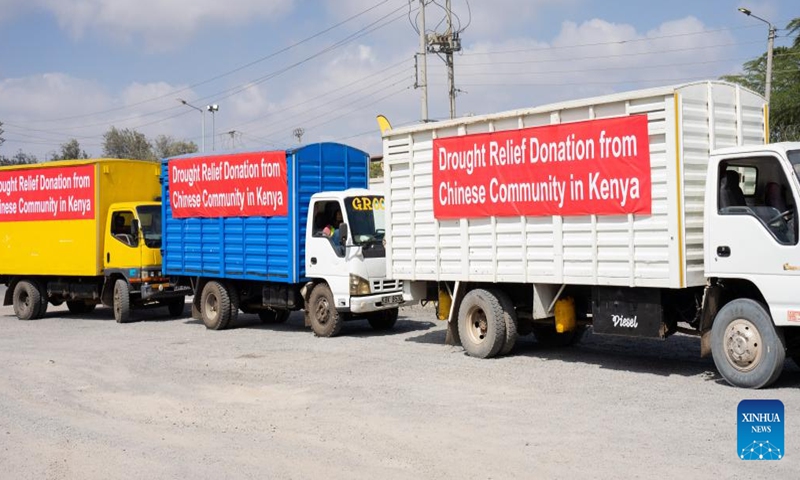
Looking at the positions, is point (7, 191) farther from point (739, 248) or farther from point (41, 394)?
point (739, 248)

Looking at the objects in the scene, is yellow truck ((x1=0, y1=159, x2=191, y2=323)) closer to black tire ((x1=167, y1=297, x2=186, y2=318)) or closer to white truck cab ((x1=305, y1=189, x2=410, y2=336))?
black tire ((x1=167, y1=297, x2=186, y2=318))

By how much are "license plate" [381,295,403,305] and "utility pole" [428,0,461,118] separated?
750 inches

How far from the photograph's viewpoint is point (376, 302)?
15438mm

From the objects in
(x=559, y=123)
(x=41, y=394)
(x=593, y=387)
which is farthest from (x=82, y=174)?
(x=593, y=387)

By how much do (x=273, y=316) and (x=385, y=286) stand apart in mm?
4032

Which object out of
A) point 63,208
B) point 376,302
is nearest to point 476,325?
point 376,302

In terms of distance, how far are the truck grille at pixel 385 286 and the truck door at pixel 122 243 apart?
6319 millimetres

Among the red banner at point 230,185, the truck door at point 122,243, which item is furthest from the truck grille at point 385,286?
the truck door at point 122,243

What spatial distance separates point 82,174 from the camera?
793 inches

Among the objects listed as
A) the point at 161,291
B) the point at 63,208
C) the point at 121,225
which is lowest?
the point at 161,291

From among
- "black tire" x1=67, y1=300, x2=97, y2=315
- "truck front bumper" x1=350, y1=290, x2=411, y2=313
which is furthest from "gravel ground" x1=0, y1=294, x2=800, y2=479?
"black tire" x1=67, y1=300, x2=97, y2=315

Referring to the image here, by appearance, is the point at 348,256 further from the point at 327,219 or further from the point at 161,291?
the point at 161,291

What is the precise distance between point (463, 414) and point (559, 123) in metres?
4.35

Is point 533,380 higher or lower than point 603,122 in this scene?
lower
